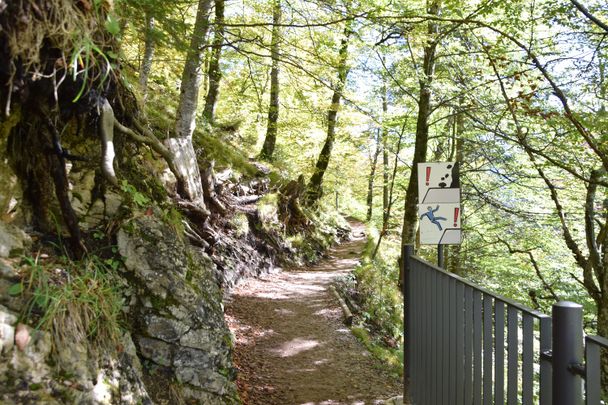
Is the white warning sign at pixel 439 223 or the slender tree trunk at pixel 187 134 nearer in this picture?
the white warning sign at pixel 439 223

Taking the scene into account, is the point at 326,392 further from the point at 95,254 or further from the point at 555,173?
the point at 555,173

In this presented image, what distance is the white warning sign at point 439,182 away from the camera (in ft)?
14.8

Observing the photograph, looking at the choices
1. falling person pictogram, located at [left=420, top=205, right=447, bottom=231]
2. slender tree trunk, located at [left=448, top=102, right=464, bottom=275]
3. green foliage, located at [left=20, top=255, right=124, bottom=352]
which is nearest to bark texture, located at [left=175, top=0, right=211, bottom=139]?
falling person pictogram, located at [left=420, top=205, right=447, bottom=231]

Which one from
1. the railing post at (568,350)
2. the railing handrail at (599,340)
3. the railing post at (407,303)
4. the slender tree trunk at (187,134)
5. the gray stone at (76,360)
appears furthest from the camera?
the slender tree trunk at (187,134)

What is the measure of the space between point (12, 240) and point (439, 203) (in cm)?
386

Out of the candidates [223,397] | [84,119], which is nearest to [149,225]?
[84,119]

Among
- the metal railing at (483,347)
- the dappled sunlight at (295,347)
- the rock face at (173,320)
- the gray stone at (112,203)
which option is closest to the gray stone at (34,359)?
the rock face at (173,320)

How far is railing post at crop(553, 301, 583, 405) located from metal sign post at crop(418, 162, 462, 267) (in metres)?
2.52

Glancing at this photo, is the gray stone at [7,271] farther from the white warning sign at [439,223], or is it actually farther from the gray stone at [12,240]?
the white warning sign at [439,223]

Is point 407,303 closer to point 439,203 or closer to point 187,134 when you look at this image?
point 439,203

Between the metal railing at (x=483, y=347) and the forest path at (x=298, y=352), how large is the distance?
4.97 feet

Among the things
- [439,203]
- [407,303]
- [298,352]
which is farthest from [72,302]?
[298,352]

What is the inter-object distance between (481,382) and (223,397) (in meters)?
2.22

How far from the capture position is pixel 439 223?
450 cm
